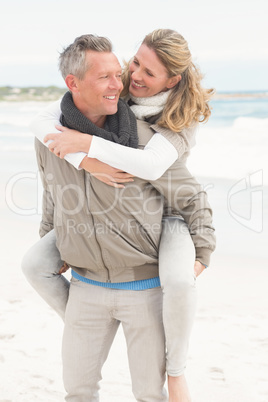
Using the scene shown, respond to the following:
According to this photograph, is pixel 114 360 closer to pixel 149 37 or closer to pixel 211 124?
pixel 149 37

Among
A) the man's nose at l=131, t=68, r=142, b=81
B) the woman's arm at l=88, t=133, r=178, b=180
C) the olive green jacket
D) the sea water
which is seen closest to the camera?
the woman's arm at l=88, t=133, r=178, b=180

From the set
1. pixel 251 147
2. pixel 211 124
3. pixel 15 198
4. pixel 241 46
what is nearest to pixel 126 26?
pixel 241 46

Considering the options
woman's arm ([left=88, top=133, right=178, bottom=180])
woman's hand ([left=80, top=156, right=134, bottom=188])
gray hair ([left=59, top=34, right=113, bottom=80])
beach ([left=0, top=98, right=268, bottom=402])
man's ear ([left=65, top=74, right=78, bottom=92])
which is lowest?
beach ([left=0, top=98, right=268, bottom=402])

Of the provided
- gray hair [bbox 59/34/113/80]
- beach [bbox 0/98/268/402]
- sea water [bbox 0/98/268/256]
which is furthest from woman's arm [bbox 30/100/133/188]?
sea water [bbox 0/98/268/256]

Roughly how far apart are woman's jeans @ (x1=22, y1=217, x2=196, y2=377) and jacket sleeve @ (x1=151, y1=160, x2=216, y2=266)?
0.04m

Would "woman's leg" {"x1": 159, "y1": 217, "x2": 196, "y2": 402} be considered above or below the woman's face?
below

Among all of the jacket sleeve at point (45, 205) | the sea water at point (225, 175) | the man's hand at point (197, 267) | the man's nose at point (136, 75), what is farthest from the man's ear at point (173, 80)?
the sea water at point (225, 175)

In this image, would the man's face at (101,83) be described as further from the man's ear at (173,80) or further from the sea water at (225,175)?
the sea water at (225,175)

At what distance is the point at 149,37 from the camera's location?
2.08 metres

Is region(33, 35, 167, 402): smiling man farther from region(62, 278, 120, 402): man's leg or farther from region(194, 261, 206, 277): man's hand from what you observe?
region(194, 261, 206, 277): man's hand

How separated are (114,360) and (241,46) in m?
26.9

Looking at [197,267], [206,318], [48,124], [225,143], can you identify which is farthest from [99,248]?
[225,143]

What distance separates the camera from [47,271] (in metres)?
2.19

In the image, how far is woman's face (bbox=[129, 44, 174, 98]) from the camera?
2078mm
